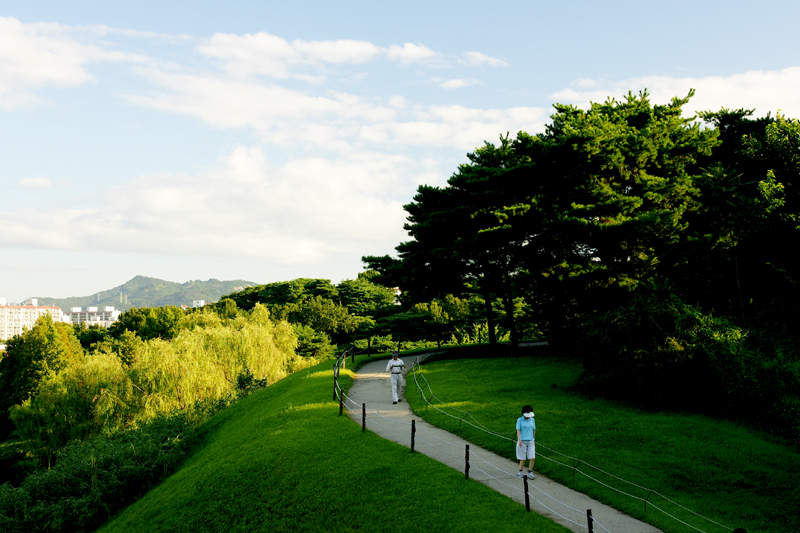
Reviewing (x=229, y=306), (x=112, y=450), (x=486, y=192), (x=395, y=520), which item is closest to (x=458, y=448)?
(x=395, y=520)

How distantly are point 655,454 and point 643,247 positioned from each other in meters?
16.6

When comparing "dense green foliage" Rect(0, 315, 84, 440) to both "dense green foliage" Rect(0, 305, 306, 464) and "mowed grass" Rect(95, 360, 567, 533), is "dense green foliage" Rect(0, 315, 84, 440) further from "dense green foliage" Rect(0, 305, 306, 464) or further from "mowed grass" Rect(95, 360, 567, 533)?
"mowed grass" Rect(95, 360, 567, 533)

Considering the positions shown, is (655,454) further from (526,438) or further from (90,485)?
(90,485)

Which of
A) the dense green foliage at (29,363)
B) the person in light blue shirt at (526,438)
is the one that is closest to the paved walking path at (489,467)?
the person in light blue shirt at (526,438)

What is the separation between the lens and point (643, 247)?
2834cm

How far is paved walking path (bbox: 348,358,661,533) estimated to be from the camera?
407 inches

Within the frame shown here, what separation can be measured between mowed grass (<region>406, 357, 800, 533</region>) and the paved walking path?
1.27 ft

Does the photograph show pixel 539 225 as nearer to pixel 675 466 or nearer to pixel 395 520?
pixel 675 466

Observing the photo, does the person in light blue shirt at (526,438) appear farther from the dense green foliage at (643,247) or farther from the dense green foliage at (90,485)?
the dense green foliage at (90,485)

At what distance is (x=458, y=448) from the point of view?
50.5 ft

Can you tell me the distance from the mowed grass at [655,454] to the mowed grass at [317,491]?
2847 mm

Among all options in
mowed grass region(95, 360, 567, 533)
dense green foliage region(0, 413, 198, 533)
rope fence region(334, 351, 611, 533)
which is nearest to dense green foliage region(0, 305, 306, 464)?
dense green foliage region(0, 413, 198, 533)

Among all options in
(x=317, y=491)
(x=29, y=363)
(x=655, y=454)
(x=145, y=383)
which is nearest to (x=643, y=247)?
(x=655, y=454)

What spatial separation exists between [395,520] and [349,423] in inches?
282
